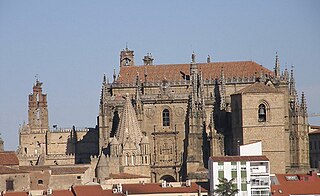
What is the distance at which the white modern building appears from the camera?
9944cm

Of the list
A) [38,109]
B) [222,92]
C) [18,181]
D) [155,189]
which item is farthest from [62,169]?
[38,109]

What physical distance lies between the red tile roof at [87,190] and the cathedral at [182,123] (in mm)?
14515

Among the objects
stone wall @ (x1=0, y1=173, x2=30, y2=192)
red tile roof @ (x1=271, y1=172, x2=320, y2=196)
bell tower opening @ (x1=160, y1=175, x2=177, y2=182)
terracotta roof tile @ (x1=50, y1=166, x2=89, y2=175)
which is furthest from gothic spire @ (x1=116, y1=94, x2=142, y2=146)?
red tile roof @ (x1=271, y1=172, x2=320, y2=196)

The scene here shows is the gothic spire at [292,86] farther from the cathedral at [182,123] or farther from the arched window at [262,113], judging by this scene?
the arched window at [262,113]

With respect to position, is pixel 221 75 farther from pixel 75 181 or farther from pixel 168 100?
pixel 75 181

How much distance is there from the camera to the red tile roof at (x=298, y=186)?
326 feet

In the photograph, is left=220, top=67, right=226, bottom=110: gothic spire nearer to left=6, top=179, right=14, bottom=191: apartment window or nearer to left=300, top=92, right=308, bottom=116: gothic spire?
left=300, top=92, right=308, bottom=116: gothic spire

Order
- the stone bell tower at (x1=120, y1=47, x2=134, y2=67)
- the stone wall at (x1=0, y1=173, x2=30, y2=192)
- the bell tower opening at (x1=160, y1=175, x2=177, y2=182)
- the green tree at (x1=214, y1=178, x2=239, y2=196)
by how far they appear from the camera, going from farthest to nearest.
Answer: the stone bell tower at (x1=120, y1=47, x2=134, y2=67)
the bell tower opening at (x1=160, y1=175, x2=177, y2=182)
the stone wall at (x1=0, y1=173, x2=30, y2=192)
the green tree at (x1=214, y1=178, x2=239, y2=196)

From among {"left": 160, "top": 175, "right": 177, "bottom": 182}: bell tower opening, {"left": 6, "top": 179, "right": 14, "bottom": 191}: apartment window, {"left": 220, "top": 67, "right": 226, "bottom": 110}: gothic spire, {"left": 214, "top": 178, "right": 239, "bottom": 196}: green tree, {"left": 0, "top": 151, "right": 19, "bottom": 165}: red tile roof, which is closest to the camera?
{"left": 214, "top": 178, "right": 239, "bottom": 196}: green tree

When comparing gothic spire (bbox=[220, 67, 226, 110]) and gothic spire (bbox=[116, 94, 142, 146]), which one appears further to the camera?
gothic spire (bbox=[220, 67, 226, 110])

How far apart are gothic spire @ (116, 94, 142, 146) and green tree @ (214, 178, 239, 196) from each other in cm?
2631

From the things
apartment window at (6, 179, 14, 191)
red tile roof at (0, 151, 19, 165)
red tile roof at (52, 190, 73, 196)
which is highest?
red tile roof at (0, 151, 19, 165)

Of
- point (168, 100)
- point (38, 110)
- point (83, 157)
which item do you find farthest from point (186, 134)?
point (38, 110)

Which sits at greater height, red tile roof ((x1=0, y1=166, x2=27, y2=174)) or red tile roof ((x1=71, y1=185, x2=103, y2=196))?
red tile roof ((x1=0, y1=166, x2=27, y2=174))
